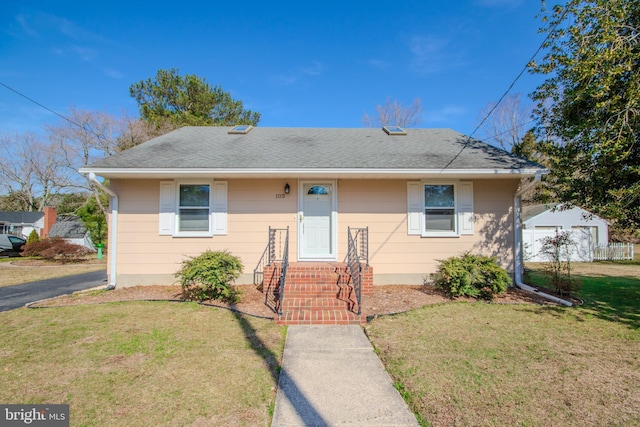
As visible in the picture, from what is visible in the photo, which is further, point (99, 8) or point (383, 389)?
point (99, 8)

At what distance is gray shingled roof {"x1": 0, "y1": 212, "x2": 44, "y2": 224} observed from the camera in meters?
29.2

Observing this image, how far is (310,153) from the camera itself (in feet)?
26.7

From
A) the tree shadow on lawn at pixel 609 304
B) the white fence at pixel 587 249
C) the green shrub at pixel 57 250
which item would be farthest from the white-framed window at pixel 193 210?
the white fence at pixel 587 249

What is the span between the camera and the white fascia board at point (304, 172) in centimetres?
708

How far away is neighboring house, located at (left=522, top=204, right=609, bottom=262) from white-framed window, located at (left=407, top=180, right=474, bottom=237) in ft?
38.5

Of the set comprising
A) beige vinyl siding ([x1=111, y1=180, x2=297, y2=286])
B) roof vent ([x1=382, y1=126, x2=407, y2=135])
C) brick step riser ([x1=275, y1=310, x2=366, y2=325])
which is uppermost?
roof vent ([x1=382, y1=126, x2=407, y2=135])

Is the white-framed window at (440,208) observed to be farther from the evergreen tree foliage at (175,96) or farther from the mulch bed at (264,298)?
the evergreen tree foliage at (175,96)

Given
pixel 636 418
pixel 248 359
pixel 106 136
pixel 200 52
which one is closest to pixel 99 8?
pixel 200 52

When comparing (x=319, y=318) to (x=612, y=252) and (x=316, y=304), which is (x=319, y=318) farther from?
(x=612, y=252)

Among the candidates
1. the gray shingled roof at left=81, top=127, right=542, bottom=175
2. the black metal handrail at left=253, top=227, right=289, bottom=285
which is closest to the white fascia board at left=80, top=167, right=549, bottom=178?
the gray shingled roof at left=81, top=127, right=542, bottom=175

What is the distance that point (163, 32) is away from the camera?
11633mm

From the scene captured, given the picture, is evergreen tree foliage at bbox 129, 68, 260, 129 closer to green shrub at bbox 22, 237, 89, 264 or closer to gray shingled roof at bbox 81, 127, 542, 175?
green shrub at bbox 22, 237, 89, 264

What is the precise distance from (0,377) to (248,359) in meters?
2.55

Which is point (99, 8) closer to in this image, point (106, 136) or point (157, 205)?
point (157, 205)
